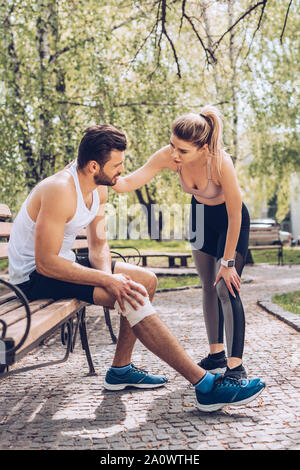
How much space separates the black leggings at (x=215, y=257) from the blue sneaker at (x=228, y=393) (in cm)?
30

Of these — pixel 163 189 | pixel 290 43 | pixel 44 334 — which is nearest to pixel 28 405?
pixel 44 334

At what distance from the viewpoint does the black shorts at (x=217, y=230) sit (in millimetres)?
3902

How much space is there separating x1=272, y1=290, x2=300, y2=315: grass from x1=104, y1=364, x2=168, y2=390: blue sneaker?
3.20m

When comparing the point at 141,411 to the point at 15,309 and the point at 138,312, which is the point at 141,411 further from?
the point at 15,309

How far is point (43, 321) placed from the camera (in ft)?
9.64

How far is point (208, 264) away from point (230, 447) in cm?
161

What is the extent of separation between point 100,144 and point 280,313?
396cm

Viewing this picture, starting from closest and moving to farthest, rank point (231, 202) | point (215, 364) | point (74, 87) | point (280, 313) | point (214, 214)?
point (231, 202) → point (214, 214) → point (215, 364) → point (280, 313) → point (74, 87)

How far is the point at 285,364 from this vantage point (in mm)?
4418

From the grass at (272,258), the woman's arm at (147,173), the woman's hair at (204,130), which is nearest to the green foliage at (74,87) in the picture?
the grass at (272,258)
